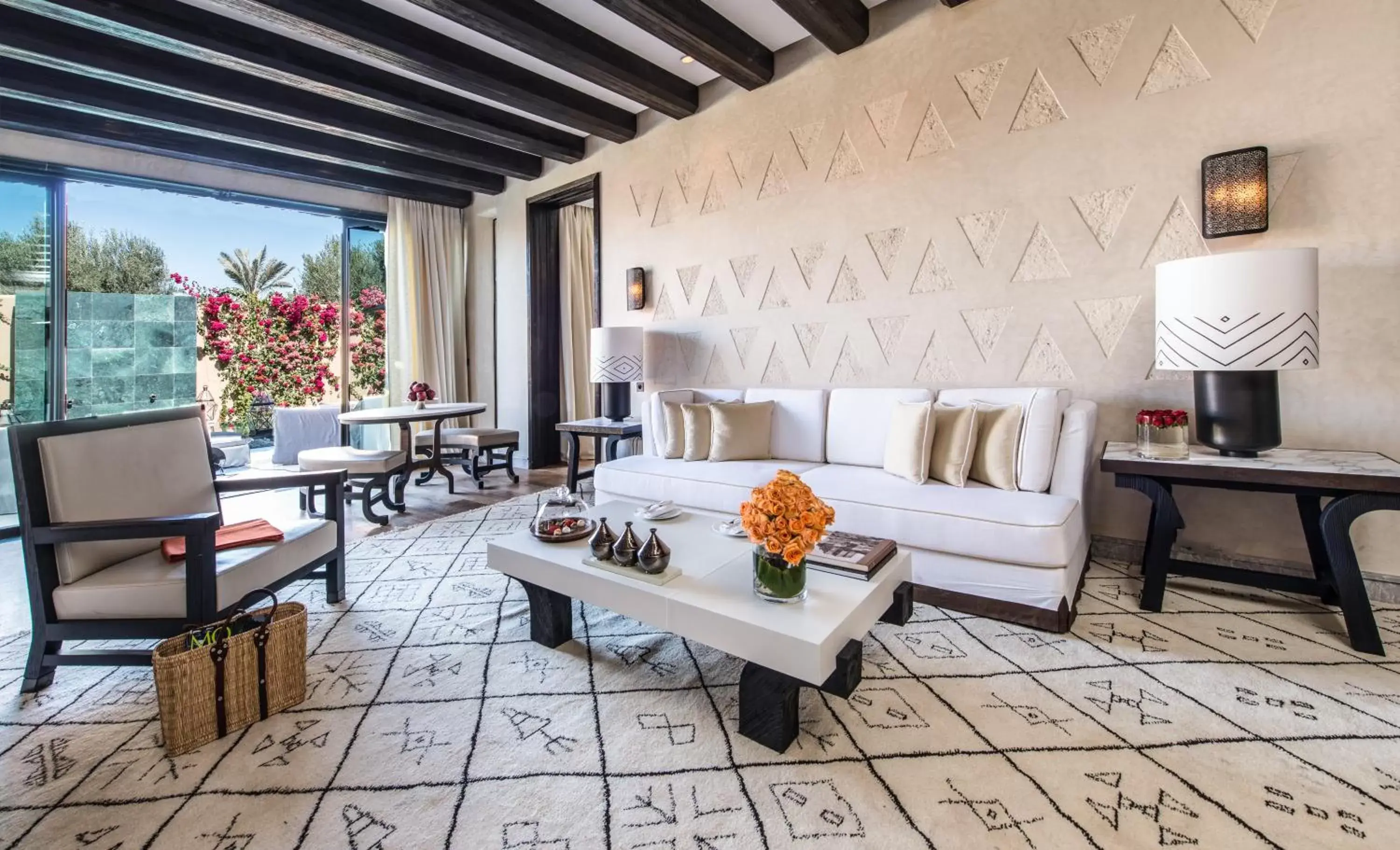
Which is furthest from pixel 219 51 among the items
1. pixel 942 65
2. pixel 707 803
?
pixel 707 803

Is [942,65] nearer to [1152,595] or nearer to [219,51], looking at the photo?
[1152,595]

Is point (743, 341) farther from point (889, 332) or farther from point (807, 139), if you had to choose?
point (807, 139)

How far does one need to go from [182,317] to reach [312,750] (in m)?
5.27

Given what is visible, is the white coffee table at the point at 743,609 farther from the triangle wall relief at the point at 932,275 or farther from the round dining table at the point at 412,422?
the round dining table at the point at 412,422

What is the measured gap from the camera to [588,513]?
7.92ft

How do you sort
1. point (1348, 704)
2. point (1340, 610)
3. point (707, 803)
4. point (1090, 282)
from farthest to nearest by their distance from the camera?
point (1090, 282) → point (1340, 610) → point (1348, 704) → point (707, 803)

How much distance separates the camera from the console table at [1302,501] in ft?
6.27

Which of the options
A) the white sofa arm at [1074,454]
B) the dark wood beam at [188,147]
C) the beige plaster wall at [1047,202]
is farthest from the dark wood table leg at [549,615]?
the dark wood beam at [188,147]

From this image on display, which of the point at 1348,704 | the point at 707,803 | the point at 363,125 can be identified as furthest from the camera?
the point at 363,125

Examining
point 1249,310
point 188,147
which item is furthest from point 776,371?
point 188,147

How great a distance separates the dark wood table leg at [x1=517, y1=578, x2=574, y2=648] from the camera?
2.02 m

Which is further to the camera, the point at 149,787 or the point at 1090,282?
the point at 1090,282

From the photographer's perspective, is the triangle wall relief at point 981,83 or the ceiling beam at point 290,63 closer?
the ceiling beam at point 290,63

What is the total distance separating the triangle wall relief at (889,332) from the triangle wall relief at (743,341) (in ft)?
2.83
